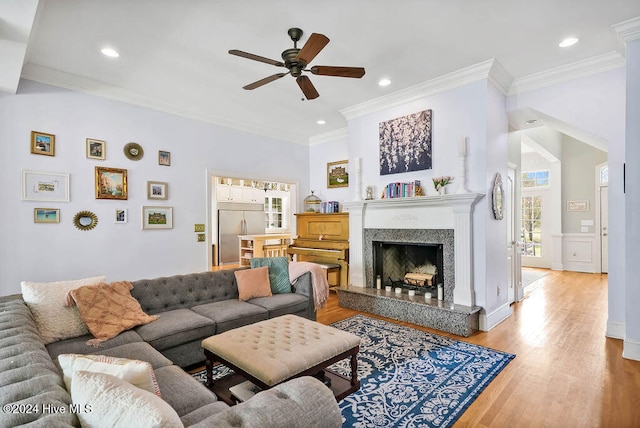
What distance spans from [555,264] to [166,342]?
849 cm

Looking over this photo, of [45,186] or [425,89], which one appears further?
[425,89]

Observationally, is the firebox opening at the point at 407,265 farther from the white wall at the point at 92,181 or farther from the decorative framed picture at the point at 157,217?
the decorative framed picture at the point at 157,217

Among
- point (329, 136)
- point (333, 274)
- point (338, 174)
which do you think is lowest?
point (333, 274)

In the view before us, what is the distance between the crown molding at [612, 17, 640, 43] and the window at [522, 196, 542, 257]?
19.5ft

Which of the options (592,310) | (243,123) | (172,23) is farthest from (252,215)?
(592,310)

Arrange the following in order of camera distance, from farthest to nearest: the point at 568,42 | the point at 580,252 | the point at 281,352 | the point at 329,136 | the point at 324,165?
the point at 580,252 → the point at 324,165 → the point at 329,136 → the point at 568,42 → the point at 281,352

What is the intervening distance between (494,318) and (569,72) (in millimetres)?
2927

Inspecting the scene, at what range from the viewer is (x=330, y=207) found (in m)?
5.77

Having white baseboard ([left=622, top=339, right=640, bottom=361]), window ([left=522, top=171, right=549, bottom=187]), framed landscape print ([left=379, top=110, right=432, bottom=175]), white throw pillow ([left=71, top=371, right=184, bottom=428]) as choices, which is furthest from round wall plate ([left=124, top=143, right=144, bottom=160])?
window ([left=522, top=171, right=549, bottom=187])

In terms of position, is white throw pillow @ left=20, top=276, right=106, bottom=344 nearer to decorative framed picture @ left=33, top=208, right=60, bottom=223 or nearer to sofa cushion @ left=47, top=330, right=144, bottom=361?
sofa cushion @ left=47, top=330, right=144, bottom=361

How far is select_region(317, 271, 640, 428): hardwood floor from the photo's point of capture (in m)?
2.03

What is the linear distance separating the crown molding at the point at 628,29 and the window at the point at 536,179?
19.1ft

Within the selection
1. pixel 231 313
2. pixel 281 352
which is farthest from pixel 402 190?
pixel 281 352

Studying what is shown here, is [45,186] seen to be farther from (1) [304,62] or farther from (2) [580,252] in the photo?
(2) [580,252]
